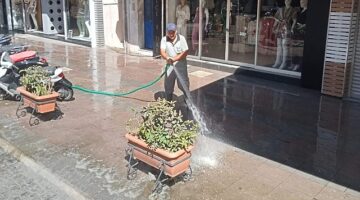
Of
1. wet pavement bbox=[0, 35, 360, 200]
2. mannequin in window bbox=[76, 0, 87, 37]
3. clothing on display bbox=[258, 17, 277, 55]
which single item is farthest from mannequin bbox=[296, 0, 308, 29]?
mannequin in window bbox=[76, 0, 87, 37]

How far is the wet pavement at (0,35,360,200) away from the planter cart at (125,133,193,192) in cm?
16

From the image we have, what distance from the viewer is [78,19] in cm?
1617

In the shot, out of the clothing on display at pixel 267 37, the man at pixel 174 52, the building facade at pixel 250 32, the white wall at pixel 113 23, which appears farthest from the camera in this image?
the white wall at pixel 113 23

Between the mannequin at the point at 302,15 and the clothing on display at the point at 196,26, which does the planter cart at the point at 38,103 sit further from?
the clothing on display at the point at 196,26

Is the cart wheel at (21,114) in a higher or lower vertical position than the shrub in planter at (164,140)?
lower

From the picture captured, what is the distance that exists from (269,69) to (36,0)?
40.3 ft

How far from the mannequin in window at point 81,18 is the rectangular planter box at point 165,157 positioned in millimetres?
11980

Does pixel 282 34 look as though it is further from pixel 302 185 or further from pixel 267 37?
pixel 302 185

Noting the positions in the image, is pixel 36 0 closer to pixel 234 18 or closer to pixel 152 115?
pixel 234 18

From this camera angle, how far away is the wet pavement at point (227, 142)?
4840mm

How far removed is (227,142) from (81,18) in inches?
452

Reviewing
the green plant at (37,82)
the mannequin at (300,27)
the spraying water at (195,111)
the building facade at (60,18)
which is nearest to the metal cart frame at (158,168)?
the spraying water at (195,111)

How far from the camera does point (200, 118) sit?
24.2 ft

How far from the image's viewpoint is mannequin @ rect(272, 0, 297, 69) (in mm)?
9703
